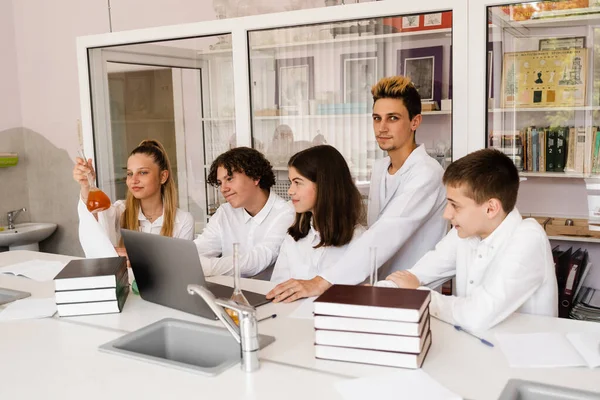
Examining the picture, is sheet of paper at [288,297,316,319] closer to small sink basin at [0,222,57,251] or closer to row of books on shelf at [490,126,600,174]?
row of books on shelf at [490,126,600,174]

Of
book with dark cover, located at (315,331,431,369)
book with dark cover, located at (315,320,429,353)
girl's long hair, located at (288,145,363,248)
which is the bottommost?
book with dark cover, located at (315,331,431,369)

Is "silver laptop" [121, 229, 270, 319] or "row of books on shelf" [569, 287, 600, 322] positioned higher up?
"silver laptop" [121, 229, 270, 319]

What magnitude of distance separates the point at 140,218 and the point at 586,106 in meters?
2.02

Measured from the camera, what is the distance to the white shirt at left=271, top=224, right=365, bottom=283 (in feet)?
7.87

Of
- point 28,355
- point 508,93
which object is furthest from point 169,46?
point 28,355

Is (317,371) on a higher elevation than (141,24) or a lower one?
lower

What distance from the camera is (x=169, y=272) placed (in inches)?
73.0

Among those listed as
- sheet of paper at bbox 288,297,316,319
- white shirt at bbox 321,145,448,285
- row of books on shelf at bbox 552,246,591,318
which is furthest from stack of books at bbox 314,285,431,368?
row of books on shelf at bbox 552,246,591,318

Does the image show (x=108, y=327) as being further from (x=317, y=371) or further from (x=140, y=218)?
(x=140, y=218)

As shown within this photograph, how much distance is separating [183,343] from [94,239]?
0.93 meters

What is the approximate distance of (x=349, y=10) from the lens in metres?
2.61

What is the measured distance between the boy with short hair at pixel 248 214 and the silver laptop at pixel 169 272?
598 millimetres

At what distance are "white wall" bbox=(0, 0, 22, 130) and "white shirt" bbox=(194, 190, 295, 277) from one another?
9.35 ft

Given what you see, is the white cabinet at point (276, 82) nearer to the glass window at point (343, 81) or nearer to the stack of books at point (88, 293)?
the glass window at point (343, 81)
